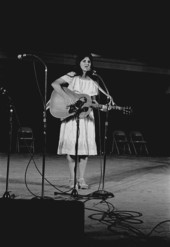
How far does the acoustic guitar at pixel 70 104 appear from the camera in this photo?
13.5 feet

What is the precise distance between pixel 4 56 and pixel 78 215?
920cm

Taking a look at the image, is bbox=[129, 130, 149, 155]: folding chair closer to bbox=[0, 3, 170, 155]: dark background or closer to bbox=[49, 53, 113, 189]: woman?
bbox=[0, 3, 170, 155]: dark background

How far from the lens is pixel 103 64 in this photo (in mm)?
11602

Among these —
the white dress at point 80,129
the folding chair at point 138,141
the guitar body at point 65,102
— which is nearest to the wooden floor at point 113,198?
the white dress at point 80,129

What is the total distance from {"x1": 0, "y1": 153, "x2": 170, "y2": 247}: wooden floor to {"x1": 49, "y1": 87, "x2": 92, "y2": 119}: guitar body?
0.70 m

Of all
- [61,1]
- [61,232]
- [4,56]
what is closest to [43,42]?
[4,56]

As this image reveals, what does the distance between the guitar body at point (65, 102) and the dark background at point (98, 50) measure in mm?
1005

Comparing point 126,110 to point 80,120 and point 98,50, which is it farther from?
point 98,50

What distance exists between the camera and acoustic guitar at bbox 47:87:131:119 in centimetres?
412

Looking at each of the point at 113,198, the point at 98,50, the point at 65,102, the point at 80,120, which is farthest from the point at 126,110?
the point at 98,50

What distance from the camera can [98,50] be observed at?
10469 millimetres

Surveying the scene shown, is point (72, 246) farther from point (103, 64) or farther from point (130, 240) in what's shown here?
point (103, 64)

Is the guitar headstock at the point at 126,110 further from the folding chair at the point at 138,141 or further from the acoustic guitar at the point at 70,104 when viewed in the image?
the folding chair at the point at 138,141

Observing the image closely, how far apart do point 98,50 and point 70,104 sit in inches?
257
